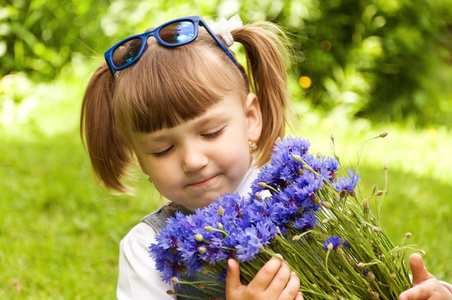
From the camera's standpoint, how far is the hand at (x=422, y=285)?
52.2 inches

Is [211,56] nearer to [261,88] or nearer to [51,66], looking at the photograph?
[261,88]

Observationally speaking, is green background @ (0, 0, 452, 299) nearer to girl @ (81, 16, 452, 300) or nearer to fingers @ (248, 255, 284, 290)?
girl @ (81, 16, 452, 300)

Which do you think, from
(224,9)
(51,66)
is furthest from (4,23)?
(224,9)

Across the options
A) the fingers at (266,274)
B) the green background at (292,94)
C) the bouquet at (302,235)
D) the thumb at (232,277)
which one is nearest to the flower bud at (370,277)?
the bouquet at (302,235)

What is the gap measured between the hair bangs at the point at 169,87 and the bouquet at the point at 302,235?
40 cm

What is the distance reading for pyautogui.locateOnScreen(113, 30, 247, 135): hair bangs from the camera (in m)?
1.66

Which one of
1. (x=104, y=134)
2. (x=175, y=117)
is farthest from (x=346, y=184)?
(x=104, y=134)

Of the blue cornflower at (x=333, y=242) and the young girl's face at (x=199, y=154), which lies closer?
the blue cornflower at (x=333, y=242)

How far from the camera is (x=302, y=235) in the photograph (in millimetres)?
1290

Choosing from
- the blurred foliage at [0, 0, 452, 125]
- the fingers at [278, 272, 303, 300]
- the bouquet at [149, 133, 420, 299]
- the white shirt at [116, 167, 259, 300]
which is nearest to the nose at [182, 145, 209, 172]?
the bouquet at [149, 133, 420, 299]

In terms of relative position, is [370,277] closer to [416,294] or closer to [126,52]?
[416,294]

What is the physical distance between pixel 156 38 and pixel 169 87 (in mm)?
237

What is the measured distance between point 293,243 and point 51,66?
197 inches

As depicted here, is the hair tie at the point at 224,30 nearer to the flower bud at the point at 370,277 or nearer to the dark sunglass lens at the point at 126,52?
the dark sunglass lens at the point at 126,52
